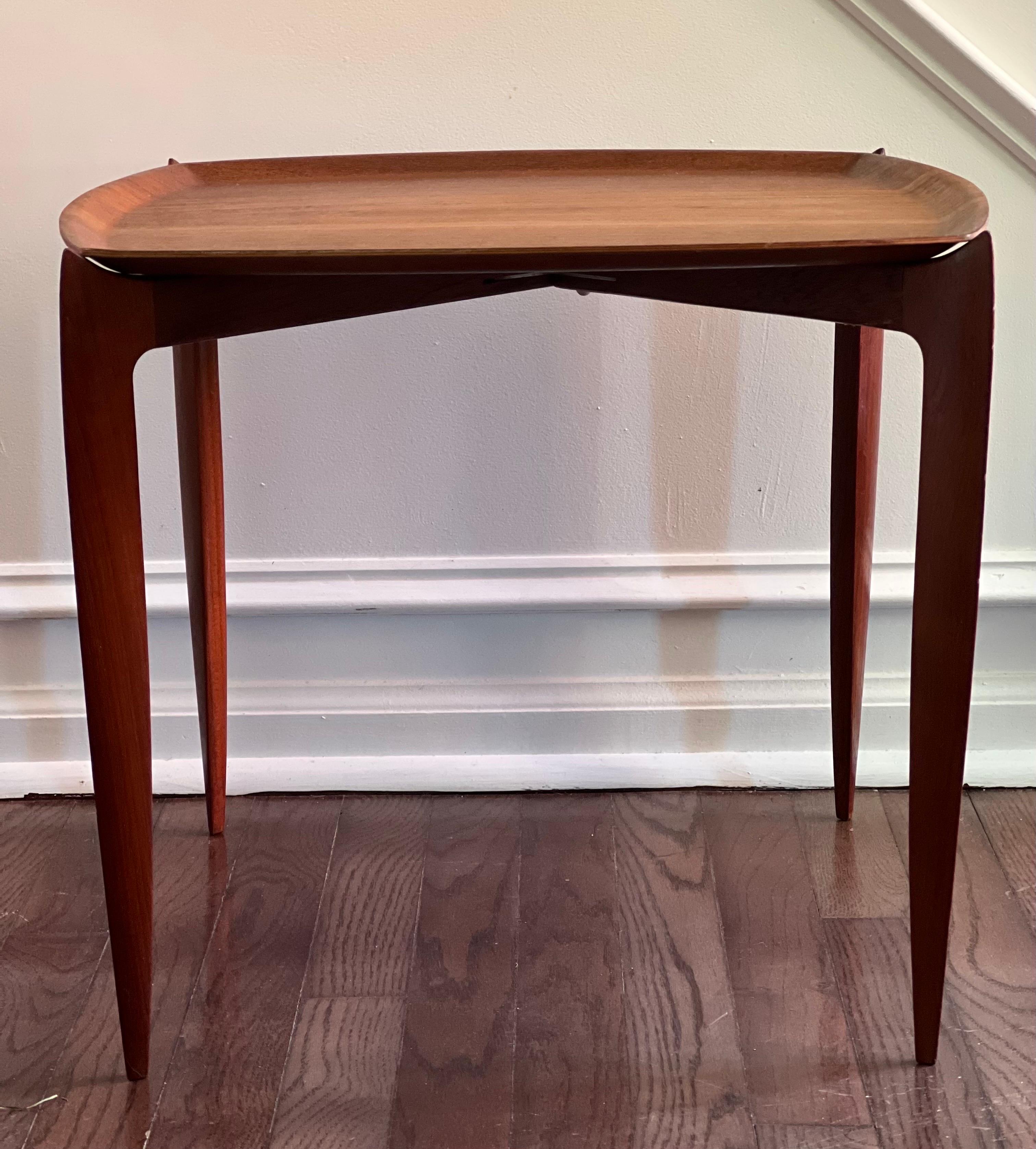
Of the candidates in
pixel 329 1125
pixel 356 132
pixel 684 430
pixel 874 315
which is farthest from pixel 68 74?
pixel 329 1125

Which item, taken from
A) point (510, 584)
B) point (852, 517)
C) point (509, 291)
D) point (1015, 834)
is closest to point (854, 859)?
point (1015, 834)

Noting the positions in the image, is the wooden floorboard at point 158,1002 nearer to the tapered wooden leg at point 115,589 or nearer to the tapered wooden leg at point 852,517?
the tapered wooden leg at point 115,589

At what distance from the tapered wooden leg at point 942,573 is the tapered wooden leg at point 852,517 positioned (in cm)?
28

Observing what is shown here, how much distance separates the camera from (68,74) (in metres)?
1.07

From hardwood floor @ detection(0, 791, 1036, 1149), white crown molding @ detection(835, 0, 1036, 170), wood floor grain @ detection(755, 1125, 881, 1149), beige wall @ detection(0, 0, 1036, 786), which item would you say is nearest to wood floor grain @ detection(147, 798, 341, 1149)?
hardwood floor @ detection(0, 791, 1036, 1149)

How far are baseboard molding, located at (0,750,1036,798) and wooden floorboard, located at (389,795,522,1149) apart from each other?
0.11ft

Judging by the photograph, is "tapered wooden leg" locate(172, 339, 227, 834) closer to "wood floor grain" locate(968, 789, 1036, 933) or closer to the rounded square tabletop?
the rounded square tabletop

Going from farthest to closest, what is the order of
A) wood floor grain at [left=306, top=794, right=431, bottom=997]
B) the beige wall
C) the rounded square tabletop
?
the beige wall, wood floor grain at [left=306, top=794, right=431, bottom=997], the rounded square tabletop

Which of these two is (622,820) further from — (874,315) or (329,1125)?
(874,315)

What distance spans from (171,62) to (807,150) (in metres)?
0.58

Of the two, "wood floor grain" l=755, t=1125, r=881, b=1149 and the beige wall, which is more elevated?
the beige wall

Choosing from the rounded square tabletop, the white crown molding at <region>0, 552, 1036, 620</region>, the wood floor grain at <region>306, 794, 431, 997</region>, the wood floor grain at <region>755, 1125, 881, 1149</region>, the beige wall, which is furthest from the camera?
the white crown molding at <region>0, 552, 1036, 620</region>

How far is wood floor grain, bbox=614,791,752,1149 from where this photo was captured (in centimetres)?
79

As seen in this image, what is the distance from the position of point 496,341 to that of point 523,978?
0.58m
